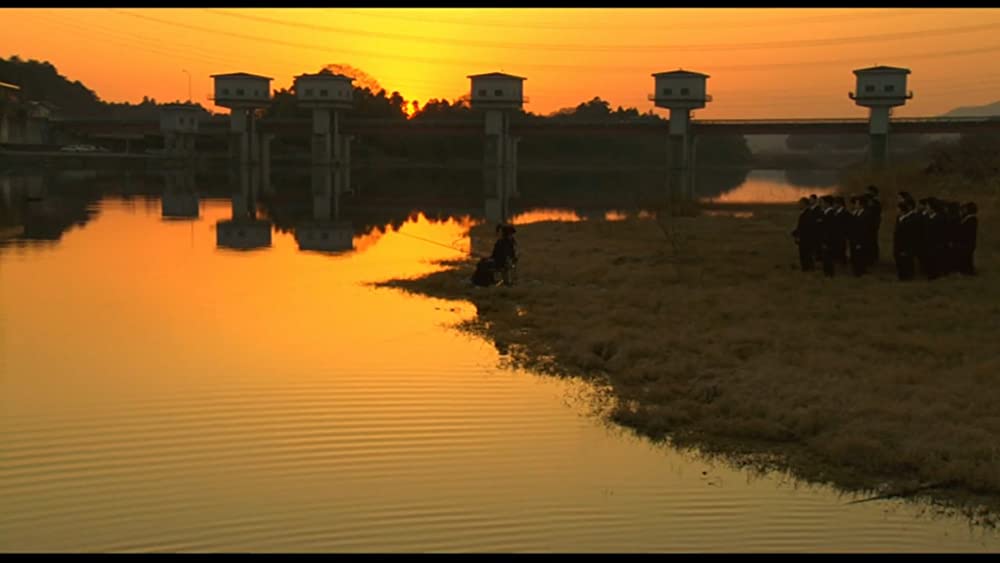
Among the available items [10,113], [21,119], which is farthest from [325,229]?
[21,119]

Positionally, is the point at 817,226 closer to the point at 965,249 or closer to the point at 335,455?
the point at 965,249

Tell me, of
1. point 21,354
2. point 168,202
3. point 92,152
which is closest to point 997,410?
point 21,354

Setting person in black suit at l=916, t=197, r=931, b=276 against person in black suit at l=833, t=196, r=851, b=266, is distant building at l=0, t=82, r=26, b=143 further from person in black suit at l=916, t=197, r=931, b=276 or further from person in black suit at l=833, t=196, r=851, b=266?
person in black suit at l=916, t=197, r=931, b=276

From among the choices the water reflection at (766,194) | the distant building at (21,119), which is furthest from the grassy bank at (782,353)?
the distant building at (21,119)

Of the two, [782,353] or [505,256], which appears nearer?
[782,353]

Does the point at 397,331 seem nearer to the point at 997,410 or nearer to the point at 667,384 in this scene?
the point at 667,384

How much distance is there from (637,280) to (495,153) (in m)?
68.5

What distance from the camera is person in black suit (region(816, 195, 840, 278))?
18231 mm

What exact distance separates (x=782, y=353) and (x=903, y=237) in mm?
7023

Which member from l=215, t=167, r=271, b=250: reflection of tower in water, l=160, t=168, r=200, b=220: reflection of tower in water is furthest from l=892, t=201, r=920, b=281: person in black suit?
l=160, t=168, r=200, b=220: reflection of tower in water

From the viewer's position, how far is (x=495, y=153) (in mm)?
86438

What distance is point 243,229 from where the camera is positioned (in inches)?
1300

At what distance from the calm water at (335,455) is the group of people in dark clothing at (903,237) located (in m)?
6.85

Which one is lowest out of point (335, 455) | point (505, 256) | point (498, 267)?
point (335, 455)
